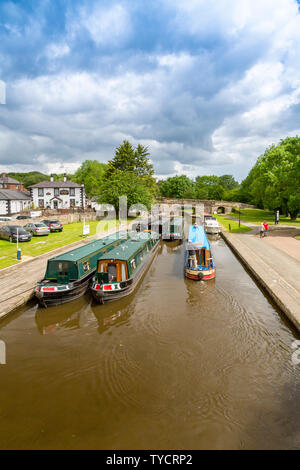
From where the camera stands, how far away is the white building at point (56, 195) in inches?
2323

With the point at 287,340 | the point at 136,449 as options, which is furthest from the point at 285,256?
the point at 136,449

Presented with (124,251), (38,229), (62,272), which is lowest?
(62,272)

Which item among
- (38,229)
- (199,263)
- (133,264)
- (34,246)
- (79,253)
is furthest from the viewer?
(38,229)

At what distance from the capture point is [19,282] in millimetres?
14672

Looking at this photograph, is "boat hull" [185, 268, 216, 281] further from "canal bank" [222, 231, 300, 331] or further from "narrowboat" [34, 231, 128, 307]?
"narrowboat" [34, 231, 128, 307]

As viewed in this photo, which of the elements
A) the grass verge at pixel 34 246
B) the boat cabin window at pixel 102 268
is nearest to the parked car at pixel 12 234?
the grass verge at pixel 34 246

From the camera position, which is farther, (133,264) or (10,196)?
(10,196)

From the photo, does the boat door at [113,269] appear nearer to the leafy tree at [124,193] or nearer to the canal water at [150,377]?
the canal water at [150,377]

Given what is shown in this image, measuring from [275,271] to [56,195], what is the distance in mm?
53811

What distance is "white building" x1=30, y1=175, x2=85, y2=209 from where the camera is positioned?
59000 mm

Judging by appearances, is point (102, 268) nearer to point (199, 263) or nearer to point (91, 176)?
point (199, 263)

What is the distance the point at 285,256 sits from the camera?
816 inches

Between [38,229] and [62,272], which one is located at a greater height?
[38,229]

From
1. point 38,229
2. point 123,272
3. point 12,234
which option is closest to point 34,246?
point 12,234
